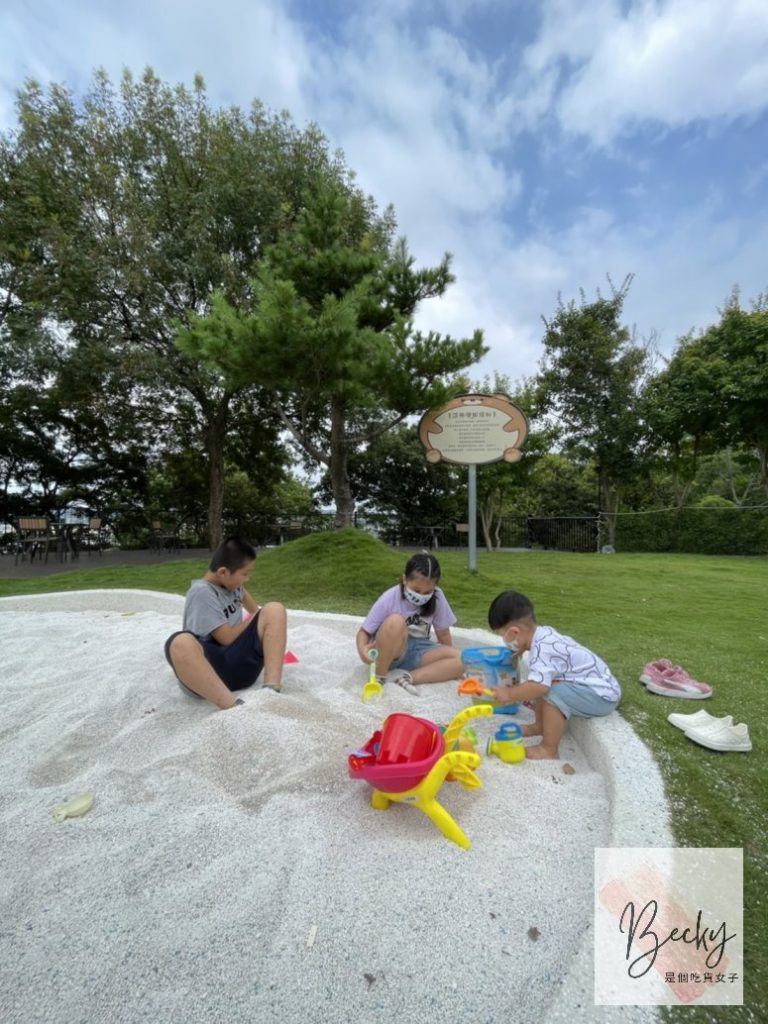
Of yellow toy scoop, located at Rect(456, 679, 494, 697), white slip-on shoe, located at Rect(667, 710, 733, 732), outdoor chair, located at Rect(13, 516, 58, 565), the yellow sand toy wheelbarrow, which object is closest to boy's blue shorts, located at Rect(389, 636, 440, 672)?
Result: yellow toy scoop, located at Rect(456, 679, 494, 697)

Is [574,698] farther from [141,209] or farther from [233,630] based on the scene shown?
[141,209]

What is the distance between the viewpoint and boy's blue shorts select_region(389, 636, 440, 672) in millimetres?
3105

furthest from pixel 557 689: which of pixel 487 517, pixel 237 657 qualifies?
pixel 487 517

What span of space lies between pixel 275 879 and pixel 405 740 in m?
0.57

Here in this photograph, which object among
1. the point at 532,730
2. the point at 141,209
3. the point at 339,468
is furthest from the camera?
the point at 141,209

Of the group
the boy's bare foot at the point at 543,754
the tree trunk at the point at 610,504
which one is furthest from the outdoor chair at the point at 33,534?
the tree trunk at the point at 610,504

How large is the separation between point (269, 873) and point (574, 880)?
889mm

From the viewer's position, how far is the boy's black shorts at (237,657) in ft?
8.55

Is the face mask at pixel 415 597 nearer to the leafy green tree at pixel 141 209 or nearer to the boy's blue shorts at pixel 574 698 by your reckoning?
the boy's blue shorts at pixel 574 698

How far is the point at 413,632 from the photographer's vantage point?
3150 millimetres

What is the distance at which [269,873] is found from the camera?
146cm

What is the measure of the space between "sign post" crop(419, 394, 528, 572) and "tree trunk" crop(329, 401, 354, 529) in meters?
Result: 1.48

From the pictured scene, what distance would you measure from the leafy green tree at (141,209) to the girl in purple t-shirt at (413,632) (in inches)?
307

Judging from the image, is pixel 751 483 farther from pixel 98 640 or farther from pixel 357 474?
pixel 98 640
